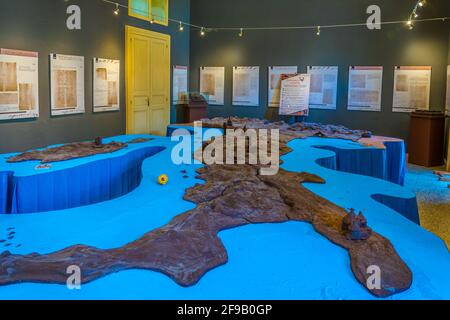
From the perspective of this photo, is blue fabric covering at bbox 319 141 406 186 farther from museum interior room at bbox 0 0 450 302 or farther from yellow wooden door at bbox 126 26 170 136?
yellow wooden door at bbox 126 26 170 136

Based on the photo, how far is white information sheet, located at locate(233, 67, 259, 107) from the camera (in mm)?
9781

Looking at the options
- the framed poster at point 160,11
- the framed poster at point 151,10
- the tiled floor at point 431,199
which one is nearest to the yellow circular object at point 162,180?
the tiled floor at point 431,199

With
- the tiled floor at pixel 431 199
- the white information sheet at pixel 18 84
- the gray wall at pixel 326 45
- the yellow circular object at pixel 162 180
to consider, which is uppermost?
the gray wall at pixel 326 45

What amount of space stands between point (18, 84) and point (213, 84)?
5.36 metres

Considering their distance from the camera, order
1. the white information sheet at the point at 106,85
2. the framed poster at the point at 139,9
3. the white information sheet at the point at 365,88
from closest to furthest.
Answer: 1. the white information sheet at the point at 106,85
2. the framed poster at the point at 139,9
3. the white information sheet at the point at 365,88

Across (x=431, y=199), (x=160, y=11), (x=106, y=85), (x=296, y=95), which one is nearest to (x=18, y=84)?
(x=106, y=85)

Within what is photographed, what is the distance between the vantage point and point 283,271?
5.63 ft

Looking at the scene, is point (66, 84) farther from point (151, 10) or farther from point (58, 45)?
point (151, 10)

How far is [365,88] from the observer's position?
8.85m

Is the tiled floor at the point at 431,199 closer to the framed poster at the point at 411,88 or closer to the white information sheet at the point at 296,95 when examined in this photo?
the framed poster at the point at 411,88

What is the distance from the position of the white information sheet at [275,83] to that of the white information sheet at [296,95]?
257 mm

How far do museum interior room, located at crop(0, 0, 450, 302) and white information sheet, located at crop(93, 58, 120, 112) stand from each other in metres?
0.04

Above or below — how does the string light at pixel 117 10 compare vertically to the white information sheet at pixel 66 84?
above

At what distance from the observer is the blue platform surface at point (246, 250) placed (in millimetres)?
1535
